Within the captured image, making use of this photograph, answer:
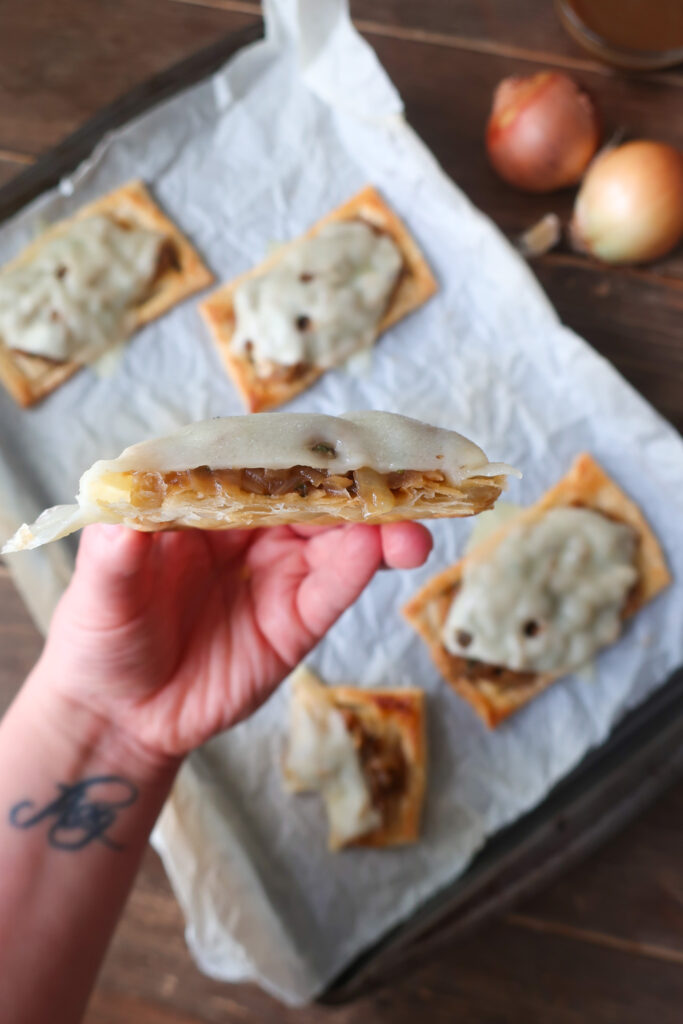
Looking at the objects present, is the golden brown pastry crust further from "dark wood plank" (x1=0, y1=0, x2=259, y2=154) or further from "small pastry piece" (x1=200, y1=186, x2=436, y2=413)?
"dark wood plank" (x1=0, y1=0, x2=259, y2=154)

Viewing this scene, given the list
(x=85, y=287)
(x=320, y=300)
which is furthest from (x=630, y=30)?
(x=85, y=287)

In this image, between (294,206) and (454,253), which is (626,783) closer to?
(454,253)

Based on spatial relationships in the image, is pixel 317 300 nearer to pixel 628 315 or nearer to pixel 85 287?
pixel 85 287

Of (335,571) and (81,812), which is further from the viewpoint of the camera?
(81,812)

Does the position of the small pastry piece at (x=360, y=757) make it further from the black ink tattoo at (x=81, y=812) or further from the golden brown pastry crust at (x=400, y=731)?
the black ink tattoo at (x=81, y=812)

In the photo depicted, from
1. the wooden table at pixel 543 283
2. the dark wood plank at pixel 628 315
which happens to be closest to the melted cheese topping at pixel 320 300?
the wooden table at pixel 543 283

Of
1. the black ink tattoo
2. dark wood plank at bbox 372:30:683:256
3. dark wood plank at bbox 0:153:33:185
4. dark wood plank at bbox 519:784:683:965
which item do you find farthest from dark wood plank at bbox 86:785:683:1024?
dark wood plank at bbox 0:153:33:185
